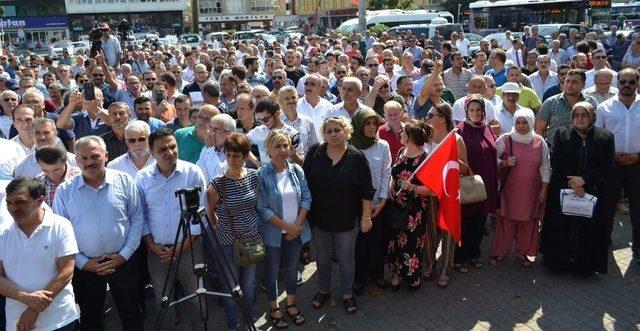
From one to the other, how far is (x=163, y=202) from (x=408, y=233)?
2226 mm

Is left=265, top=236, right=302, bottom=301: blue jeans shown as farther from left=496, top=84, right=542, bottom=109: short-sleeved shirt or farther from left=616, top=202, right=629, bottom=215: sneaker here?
left=616, top=202, right=629, bottom=215: sneaker

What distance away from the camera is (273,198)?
13.7ft

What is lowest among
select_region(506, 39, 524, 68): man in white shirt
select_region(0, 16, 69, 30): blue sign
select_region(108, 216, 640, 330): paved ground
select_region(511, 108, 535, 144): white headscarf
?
select_region(108, 216, 640, 330): paved ground

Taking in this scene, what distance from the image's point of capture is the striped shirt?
3.95 metres

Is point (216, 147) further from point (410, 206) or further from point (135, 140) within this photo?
point (410, 206)

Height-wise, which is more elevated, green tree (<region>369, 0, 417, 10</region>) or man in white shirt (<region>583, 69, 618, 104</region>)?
green tree (<region>369, 0, 417, 10</region>)

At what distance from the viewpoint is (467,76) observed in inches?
338

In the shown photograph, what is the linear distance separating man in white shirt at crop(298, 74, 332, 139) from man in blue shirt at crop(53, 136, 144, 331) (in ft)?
10.1

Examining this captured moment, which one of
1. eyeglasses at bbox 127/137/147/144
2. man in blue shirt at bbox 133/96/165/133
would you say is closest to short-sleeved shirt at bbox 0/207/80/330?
eyeglasses at bbox 127/137/147/144

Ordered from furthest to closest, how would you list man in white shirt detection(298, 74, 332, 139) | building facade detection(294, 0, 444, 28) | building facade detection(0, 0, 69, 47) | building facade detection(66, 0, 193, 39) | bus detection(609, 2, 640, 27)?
building facade detection(66, 0, 193, 39) < building facade detection(0, 0, 69, 47) < building facade detection(294, 0, 444, 28) < bus detection(609, 2, 640, 27) < man in white shirt detection(298, 74, 332, 139)

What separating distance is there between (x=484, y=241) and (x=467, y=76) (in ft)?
11.2

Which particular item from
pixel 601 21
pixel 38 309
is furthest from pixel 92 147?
pixel 601 21

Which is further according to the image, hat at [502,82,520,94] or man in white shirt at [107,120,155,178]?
hat at [502,82,520,94]

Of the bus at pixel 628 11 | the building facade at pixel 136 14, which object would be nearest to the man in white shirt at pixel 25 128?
the bus at pixel 628 11
